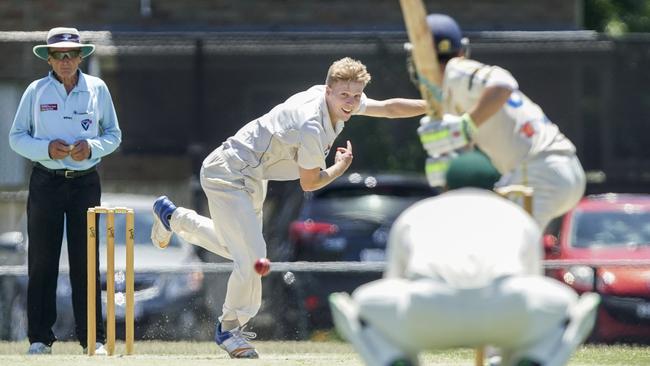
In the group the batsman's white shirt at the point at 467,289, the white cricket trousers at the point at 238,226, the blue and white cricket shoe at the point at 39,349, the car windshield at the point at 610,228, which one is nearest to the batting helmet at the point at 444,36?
the batsman's white shirt at the point at 467,289

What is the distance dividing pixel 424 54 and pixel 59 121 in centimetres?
274

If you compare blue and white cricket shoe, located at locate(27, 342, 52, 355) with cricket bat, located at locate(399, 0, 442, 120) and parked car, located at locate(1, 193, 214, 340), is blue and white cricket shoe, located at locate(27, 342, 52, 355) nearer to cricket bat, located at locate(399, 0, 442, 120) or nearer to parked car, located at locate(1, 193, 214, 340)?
parked car, located at locate(1, 193, 214, 340)

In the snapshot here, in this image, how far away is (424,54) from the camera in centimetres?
675

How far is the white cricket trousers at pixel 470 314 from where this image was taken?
17.0ft

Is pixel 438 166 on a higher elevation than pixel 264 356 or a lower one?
higher

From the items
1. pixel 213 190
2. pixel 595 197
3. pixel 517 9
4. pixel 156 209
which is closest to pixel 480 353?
pixel 213 190

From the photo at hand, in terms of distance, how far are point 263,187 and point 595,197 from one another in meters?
5.71

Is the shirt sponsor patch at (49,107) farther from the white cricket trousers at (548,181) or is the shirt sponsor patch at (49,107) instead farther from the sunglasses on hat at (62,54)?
the white cricket trousers at (548,181)

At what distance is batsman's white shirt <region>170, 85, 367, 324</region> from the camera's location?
26.0 ft

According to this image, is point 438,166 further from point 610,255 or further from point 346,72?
point 610,255

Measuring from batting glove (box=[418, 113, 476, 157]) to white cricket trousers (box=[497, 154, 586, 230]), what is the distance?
0.49m

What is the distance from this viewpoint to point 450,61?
678 centimetres

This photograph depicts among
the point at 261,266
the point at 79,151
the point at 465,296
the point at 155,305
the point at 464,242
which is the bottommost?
the point at 155,305

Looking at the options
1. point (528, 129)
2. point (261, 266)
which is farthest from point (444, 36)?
point (261, 266)
